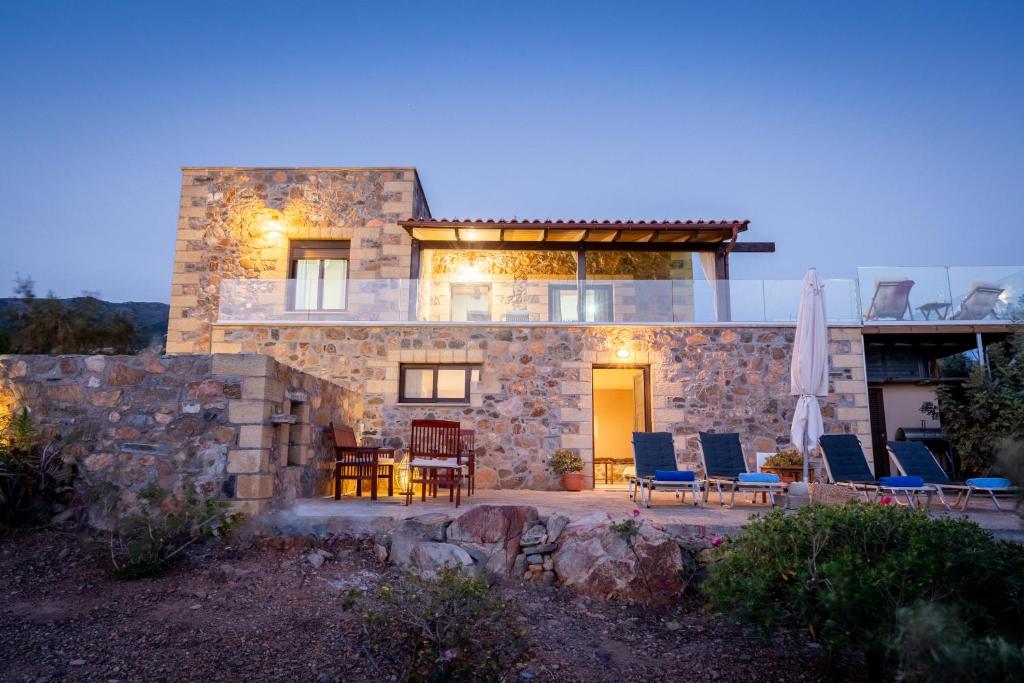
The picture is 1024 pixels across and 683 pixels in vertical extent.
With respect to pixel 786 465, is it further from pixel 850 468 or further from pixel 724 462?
pixel 724 462

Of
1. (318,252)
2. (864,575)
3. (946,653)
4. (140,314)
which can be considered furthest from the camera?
(140,314)

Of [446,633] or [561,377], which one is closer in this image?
[446,633]

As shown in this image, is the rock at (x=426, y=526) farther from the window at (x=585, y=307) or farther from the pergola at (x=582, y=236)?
the pergola at (x=582, y=236)

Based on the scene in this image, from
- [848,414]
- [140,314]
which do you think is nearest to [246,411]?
[848,414]

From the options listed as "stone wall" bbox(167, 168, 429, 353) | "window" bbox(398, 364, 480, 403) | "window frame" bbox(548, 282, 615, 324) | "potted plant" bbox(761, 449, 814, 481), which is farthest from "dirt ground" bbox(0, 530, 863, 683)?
"stone wall" bbox(167, 168, 429, 353)

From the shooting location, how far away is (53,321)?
655 inches

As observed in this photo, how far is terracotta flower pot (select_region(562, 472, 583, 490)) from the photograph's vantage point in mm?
8609

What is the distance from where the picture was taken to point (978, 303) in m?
9.96

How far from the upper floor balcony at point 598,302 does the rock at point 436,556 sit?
5.31m

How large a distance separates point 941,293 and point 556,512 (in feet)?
28.3

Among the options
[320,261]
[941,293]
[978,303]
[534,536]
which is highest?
[320,261]

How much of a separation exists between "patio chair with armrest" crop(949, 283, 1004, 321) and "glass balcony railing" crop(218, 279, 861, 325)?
73.2 inches

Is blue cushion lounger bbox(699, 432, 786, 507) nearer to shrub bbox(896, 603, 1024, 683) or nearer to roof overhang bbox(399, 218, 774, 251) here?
roof overhang bbox(399, 218, 774, 251)

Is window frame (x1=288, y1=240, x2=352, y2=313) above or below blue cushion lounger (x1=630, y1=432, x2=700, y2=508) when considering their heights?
above
